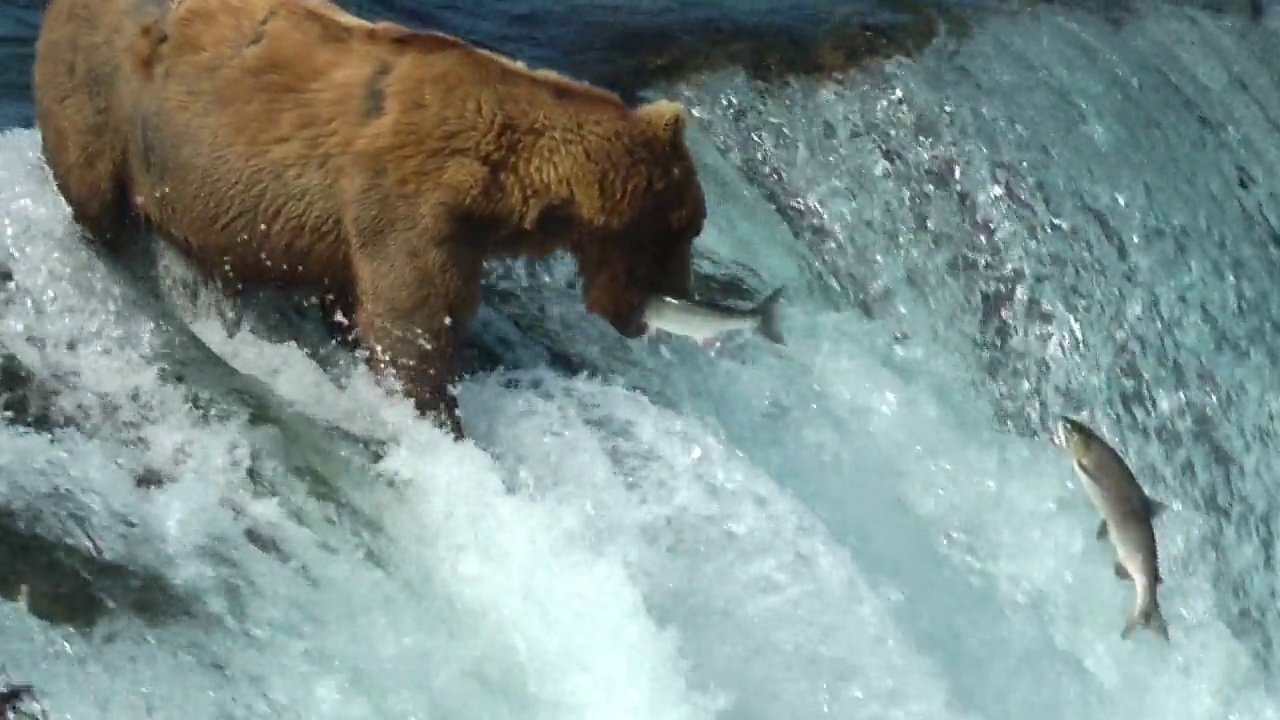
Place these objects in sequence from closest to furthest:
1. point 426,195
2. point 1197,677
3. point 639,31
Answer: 1. point 426,195
2. point 1197,677
3. point 639,31

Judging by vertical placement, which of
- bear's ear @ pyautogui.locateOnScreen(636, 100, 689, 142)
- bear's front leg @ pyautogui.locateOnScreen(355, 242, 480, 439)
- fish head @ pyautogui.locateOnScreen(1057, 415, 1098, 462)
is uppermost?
bear's ear @ pyautogui.locateOnScreen(636, 100, 689, 142)

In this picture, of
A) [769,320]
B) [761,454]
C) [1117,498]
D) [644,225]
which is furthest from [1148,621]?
[644,225]

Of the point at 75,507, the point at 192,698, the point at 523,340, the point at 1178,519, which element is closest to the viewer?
the point at 192,698

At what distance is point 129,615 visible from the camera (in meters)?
3.20

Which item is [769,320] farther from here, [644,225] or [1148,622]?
[1148,622]

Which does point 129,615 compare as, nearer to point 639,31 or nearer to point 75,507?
point 75,507

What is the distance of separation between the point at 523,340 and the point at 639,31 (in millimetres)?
2914

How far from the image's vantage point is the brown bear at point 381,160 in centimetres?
382

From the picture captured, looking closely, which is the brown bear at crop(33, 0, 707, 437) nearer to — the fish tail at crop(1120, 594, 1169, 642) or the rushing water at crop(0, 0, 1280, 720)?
the rushing water at crop(0, 0, 1280, 720)

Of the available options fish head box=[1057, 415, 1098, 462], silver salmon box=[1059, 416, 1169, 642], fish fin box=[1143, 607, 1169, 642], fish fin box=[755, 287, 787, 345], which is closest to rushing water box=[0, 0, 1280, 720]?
fish fin box=[1143, 607, 1169, 642]

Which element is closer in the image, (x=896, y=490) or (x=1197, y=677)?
(x=896, y=490)

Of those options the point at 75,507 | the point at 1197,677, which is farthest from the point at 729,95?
the point at 75,507

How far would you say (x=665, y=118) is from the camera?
3.82 m

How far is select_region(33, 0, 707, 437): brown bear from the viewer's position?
3.82 metres
